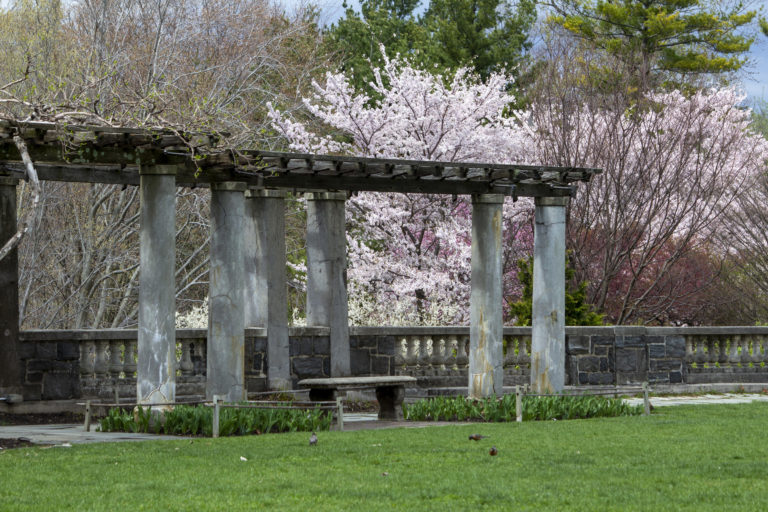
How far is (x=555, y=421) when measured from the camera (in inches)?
541

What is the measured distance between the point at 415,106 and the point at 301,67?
435cm

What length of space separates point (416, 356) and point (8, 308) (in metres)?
6.37

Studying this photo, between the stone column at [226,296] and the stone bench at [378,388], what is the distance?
2.93 ft

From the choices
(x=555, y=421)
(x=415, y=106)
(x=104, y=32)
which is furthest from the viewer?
(x=415, y=106)

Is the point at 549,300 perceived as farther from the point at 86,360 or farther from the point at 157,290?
the point at 86,360

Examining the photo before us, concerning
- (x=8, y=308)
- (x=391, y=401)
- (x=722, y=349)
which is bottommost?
(x=391, y=401)

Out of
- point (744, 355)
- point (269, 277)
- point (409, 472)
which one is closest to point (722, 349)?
point (744, 355)

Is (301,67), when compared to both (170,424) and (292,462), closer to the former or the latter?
(170,424)

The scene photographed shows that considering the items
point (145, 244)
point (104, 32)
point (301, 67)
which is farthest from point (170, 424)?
point (301, 67)

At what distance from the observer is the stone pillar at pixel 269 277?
1634 cm

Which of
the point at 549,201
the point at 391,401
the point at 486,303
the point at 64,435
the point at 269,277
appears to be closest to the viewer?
the point at 64,435

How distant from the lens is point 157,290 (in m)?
12.9

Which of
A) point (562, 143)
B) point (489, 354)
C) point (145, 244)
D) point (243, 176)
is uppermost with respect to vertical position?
point (562, 143)

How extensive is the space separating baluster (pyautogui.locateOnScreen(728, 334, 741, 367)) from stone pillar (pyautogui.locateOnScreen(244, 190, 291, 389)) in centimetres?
847
